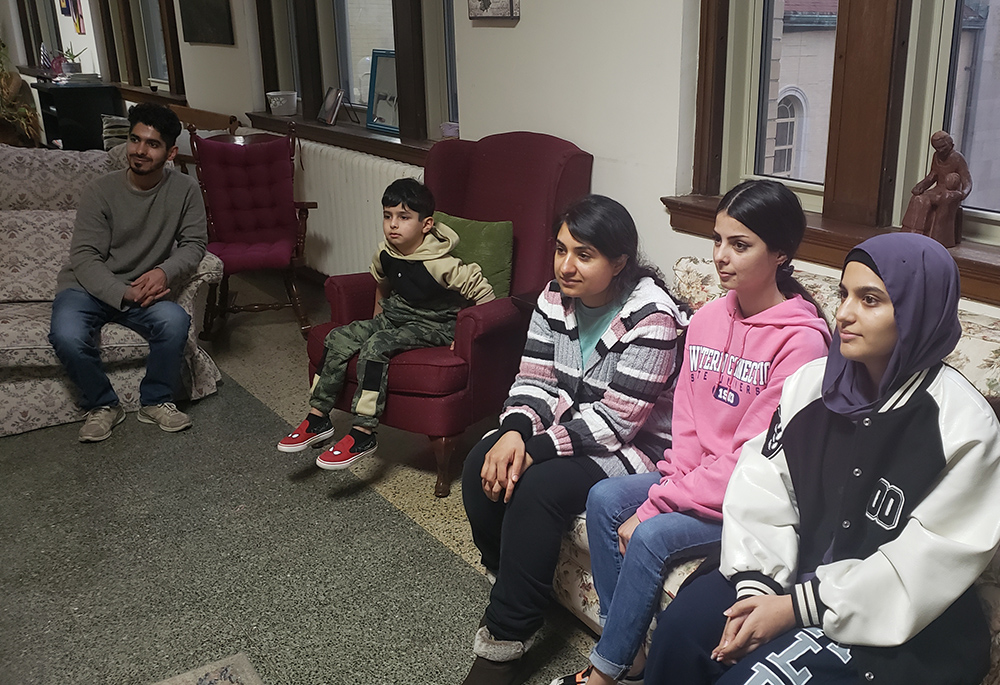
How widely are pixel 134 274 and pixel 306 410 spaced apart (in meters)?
0.83

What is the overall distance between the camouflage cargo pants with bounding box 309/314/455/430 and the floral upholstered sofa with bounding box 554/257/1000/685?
907 millimetres

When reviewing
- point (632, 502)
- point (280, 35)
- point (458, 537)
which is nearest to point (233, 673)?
point (458, 537)

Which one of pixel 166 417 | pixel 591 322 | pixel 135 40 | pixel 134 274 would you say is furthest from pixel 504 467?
pixel 135 40

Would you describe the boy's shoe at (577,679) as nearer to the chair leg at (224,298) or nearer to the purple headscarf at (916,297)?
the purple headscarf at (916,297)

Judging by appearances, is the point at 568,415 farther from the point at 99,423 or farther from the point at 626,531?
the point at 99,423

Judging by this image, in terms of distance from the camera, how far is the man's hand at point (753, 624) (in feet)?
4.67

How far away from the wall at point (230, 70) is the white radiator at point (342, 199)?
0.78 metres

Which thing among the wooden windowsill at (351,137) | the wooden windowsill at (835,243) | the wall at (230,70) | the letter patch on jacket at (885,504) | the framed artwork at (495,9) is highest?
the framed artwork at (495,9)

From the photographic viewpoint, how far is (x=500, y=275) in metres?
2.98

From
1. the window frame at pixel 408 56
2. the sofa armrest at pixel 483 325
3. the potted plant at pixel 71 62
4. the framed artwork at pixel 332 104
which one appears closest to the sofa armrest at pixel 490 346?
the sofa armrest at pixel 483 325

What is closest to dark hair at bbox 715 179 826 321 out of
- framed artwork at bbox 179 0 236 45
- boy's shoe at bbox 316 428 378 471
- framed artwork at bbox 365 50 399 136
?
boy's shoe at bbox 316 428 378 471

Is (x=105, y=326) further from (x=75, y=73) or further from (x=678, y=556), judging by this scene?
(x=75, y=73)

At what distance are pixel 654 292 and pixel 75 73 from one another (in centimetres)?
766

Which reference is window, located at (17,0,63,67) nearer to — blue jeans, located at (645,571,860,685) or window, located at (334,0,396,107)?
window, located at (334,0,396,107)
